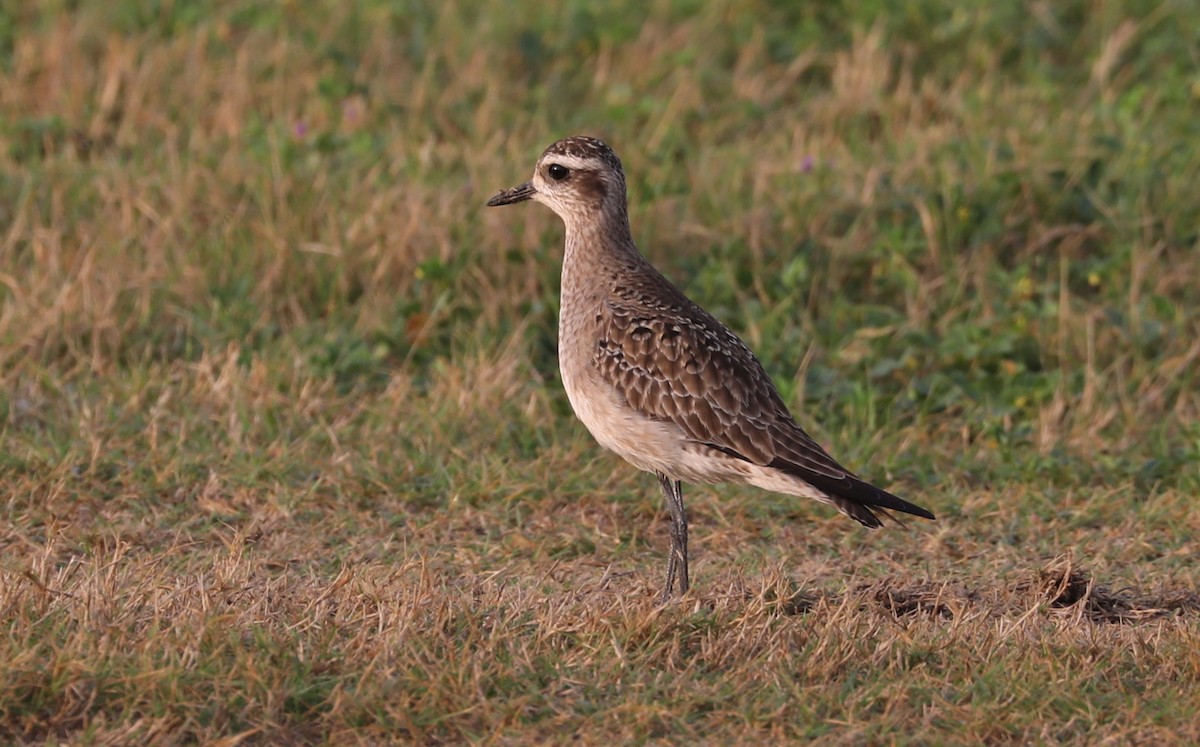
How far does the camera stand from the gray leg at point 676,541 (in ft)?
19.4

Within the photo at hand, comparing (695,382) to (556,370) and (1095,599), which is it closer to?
(1095,599)

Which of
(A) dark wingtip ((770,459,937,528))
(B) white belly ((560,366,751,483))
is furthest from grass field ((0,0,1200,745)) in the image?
(B) white belly ((560,366,751,483))

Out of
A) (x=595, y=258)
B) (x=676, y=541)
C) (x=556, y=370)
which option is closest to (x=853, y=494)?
(x=676, y=541)

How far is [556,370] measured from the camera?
7973mm

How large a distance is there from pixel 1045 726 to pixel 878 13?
6.73 m

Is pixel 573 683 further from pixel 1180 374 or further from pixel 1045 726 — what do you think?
pixel 1180 374

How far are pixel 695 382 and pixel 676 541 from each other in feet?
1.80

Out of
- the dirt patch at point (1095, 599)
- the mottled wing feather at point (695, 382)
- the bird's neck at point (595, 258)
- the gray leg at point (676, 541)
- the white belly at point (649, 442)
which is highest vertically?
the bird's neck at point (595, 258)

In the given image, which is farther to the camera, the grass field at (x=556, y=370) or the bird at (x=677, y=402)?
the bird at (x=677, y=402)

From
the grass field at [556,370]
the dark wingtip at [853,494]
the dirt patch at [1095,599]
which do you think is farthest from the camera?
the dirt patch at [1095,599]

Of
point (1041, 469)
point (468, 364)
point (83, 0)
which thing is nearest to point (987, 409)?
point (1041, 469)

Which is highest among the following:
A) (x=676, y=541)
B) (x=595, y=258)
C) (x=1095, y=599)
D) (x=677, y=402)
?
(x=595, y=258)

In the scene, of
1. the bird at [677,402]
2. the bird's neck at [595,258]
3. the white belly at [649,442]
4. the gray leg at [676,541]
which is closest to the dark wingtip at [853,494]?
the bird at [677,402]

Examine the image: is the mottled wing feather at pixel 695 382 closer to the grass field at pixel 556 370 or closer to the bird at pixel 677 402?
the bird at pixel 677 402
